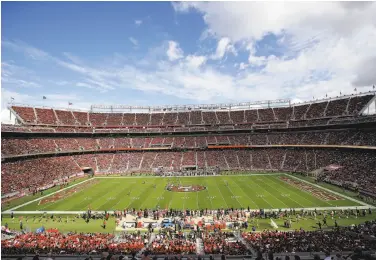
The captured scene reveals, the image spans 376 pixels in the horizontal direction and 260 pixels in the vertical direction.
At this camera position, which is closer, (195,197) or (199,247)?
(199,247)

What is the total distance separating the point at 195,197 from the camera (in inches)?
1630

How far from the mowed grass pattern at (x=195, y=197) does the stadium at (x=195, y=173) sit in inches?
6.6

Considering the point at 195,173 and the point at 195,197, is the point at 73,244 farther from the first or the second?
the point at 195,173

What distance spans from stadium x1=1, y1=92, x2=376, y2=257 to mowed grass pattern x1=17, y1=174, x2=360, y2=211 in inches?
6.6

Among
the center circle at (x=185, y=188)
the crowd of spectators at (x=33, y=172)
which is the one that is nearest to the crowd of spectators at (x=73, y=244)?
Result: the center circle at (x=185, y=188)

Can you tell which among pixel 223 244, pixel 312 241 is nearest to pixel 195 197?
pixel 223 244

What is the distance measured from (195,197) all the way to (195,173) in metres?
23.2

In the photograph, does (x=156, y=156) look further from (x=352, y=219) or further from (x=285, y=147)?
(x=352, y=219)

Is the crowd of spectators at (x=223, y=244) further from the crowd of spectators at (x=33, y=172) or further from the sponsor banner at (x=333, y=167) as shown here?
the sponsor banner at (x=333, y=167)

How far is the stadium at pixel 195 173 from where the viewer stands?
2866 cm

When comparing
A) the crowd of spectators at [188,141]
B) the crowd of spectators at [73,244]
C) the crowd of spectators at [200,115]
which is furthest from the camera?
the crowd of spectators at [200,115]

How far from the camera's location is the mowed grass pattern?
122 feet

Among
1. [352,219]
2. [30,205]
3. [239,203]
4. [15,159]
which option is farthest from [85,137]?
[352,219]

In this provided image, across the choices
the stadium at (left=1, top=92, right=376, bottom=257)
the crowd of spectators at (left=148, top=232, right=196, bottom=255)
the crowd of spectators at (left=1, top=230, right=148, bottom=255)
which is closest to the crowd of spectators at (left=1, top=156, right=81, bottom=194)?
the stadium at (left=1, top=92, right=376, bottom=257)
